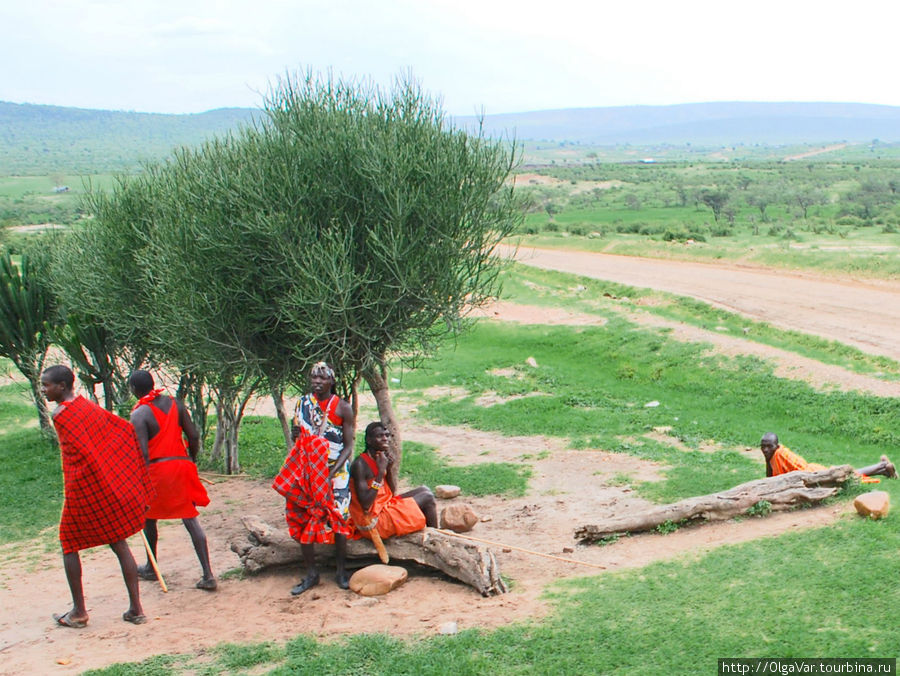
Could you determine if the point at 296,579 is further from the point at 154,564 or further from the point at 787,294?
the point at 787,294

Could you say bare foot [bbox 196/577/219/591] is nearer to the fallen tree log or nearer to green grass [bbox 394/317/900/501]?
the fallen tree log

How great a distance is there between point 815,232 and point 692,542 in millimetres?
34495

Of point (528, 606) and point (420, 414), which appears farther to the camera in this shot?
point (420, 414)

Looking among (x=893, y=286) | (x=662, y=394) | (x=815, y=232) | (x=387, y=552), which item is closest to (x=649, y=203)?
(x=815, y=232)

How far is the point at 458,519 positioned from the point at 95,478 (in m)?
4.16

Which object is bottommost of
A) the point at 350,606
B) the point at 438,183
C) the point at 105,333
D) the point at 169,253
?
the point at 350,606

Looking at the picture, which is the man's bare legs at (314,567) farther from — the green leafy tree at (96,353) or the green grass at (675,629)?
the green leafy tree at (96,353)

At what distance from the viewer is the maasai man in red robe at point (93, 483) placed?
6762mm

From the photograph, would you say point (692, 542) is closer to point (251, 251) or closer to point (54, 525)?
point (251, 251)

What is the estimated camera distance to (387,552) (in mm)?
8031

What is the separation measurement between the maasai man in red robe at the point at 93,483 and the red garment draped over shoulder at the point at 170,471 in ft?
1.02

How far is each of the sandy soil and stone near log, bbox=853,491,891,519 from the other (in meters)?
0.28

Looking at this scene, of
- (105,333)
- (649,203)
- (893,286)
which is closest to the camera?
(105,333)

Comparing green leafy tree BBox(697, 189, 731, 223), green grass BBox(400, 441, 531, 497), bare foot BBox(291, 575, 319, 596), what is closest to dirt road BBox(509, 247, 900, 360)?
green grass BBox(400, 441, 531, 497)
